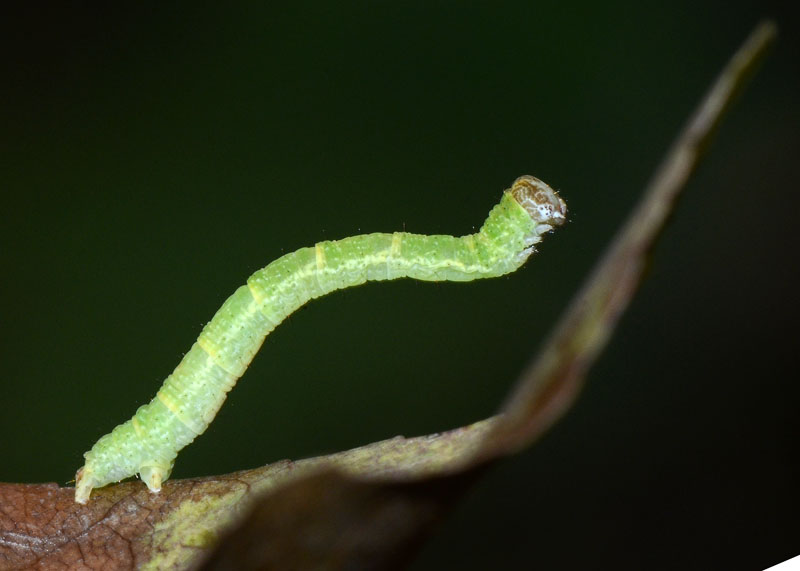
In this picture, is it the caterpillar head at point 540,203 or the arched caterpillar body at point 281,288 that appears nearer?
the arched caterpillar body at point 281,288

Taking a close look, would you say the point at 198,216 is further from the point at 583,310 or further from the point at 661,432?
the point at 583,310

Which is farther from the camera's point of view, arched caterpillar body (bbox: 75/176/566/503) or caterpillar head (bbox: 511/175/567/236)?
caterpillar head (bbox: 511/175/567/236)

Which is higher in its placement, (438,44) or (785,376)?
(438,44)

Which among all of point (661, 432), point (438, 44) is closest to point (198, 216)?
point (438, 44)

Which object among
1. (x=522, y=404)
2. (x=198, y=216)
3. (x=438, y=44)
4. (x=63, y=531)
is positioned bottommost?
(x=522, y=404)
